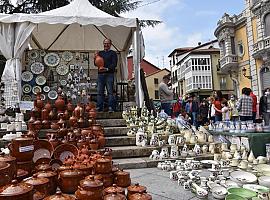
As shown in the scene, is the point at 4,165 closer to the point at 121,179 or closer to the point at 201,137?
the point at 121,179

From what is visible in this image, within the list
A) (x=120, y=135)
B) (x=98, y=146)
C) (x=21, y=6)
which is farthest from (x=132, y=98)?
(x=21, y=6)

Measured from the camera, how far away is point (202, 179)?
269cm

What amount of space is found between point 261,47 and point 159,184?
20976 millimetres

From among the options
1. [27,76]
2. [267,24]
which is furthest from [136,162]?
[267,24]

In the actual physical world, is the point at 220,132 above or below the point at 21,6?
below

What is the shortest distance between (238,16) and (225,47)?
3105 mm

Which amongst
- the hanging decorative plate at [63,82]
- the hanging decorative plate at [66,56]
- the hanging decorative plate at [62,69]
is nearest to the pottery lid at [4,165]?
the hanging decorative plate at [63,82]

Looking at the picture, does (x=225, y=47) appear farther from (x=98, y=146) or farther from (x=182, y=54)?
Result: (x=98, y=146)

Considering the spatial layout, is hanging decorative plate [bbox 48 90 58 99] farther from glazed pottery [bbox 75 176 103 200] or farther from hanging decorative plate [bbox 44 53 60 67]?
glazed pottery [bbox 75 176 103 200]

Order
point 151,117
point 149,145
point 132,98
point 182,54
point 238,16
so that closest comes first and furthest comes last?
point 149,145, point 151,117, point 132,98, point 238,16, point 182,54

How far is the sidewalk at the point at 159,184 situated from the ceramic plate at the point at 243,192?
0.73ft

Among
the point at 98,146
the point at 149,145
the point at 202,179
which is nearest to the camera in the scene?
the point at 202,179

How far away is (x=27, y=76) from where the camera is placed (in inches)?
261

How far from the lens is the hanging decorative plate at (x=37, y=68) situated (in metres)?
6.78
